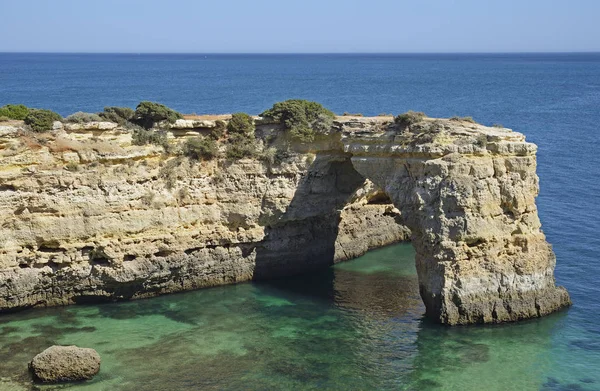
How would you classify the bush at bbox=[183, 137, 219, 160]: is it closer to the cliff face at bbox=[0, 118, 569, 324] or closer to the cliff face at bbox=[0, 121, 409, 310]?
the cliff face at bbox=[0, 121, 409, 310]

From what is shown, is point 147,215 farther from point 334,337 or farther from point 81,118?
point 334,337

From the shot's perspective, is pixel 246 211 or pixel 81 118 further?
pixel 246 211

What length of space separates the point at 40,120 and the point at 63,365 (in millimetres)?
11637

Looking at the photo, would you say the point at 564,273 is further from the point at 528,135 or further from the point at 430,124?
the point at 528,135

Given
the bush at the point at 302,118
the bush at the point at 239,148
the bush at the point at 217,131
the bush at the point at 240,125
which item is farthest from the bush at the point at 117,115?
the bush at the point at 302,118

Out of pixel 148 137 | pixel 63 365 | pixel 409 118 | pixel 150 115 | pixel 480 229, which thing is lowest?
pixel 63 365

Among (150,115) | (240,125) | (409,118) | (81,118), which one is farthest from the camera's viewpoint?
(240,125)

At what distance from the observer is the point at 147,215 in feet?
108

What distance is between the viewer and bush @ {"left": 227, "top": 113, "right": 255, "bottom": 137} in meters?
35.2

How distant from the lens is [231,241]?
115ft

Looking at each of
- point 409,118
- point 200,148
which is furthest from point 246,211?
point 409,118

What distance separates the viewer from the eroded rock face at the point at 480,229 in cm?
3000

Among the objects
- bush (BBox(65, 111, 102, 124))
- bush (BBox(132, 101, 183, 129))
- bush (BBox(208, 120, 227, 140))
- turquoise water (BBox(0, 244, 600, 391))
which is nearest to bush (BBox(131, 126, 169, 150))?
bush (BBox(132, 101, 183, 129))

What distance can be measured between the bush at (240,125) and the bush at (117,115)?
473 centimetres
